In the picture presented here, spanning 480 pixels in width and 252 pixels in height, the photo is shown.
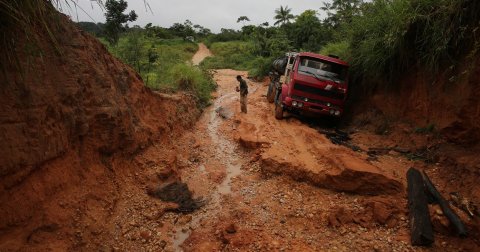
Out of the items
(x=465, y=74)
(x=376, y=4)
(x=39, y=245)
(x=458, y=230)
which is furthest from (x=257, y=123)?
(x=39, y=245)

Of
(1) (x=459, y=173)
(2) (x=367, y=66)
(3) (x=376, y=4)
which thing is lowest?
(1) (x=459, y=173)

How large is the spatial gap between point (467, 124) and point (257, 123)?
5123 mm

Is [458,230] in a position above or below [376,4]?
A: below

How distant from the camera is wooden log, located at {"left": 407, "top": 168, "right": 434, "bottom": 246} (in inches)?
195

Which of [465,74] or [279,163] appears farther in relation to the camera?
[279,163]

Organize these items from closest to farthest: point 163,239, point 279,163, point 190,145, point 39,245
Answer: point 39,245
point 163,239
point 279,163
point 190,145

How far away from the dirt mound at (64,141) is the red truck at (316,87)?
4733 millimetres

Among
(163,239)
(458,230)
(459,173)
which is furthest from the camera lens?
(459,173)

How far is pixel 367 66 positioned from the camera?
9.46 m

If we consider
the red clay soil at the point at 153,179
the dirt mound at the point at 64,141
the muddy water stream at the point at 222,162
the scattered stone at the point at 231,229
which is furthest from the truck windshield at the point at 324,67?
the scattered stone at the point at 231,229

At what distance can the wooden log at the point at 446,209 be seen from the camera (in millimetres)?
4889

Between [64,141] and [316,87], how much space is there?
7.03 meters

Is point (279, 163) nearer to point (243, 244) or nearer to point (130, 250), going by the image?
point (243, 244)

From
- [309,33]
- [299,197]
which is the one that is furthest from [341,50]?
[309,33]
